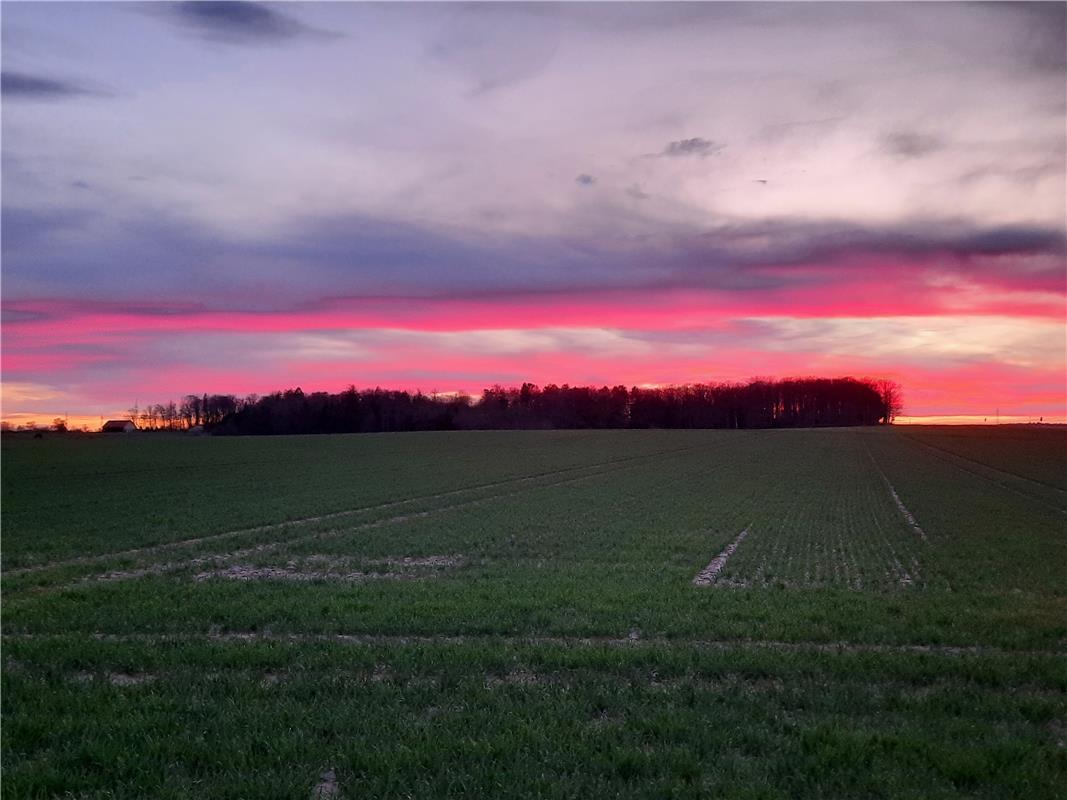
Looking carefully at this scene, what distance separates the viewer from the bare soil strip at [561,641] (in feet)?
40.2

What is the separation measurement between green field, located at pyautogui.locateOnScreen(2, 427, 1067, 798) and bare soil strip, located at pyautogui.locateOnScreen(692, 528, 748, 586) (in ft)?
0.75

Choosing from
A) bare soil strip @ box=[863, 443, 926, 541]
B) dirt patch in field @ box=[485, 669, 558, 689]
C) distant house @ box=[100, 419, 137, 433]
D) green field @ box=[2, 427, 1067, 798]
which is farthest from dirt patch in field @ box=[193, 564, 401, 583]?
distant house @ box=[100, 419, 137, 433]

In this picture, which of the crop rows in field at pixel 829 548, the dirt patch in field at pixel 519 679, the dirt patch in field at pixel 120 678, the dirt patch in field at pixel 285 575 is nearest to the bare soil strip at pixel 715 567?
the crop rows in field at pixel 829 548

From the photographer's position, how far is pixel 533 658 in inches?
447

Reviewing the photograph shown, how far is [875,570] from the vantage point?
20609 mm

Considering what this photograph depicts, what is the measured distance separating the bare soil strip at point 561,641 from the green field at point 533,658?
91 millimetres

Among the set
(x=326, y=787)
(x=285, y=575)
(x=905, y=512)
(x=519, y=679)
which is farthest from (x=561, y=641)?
(x=905, y=512)

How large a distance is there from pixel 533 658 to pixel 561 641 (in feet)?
4.45

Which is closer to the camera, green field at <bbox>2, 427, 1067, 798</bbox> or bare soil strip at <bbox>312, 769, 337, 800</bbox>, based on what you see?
bare soil strip at <bbox>312, 769, 337, 800</bbox>

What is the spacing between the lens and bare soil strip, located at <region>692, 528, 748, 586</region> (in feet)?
61.7

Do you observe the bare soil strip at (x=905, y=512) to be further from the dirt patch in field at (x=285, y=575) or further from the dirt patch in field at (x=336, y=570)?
the dirt patch in field at (x=285, y=575)

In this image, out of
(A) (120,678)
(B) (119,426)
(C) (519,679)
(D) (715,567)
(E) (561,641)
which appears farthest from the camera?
(B) (119,426)

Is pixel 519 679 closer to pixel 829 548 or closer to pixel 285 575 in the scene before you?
pixel 285 575

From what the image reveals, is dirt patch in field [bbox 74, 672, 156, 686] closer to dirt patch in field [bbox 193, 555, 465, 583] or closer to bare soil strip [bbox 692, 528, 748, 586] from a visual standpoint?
dirt patch in field [bbox 193, 555, 465, 583]
